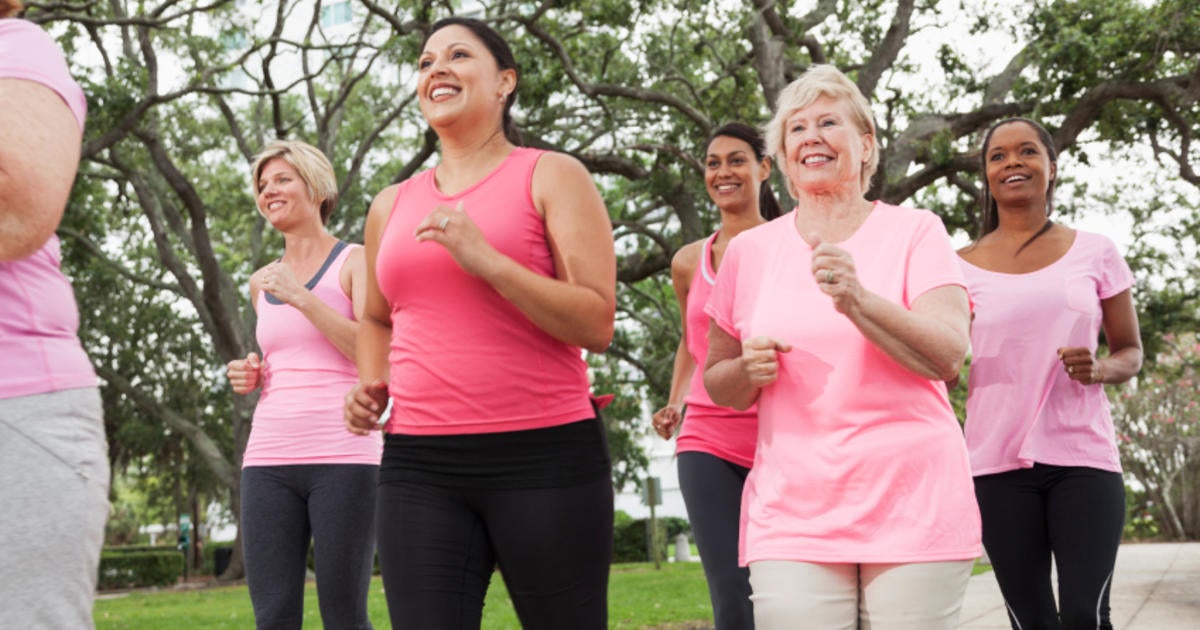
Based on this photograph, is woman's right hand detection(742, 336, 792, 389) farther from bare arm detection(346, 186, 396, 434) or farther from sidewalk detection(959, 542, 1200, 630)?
sidewalk detection(959, 542, 1200, 630)

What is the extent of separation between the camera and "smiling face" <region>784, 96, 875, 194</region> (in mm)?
3170

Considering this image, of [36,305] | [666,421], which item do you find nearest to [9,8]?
[36,305]

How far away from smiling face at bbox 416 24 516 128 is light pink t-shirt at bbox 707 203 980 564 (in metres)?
0.91

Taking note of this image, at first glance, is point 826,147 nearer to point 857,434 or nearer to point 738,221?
point 857,434

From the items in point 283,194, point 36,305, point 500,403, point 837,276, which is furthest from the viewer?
point 283,194

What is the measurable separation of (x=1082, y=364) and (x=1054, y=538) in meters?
0.57

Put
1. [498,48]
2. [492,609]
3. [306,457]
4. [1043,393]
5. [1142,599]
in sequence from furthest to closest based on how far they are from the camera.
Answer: [492,609] → [1142,599] → [306,457] → [1043,393] → [498,48]

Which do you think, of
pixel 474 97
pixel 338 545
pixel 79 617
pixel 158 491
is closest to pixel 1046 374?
pixel 474 97

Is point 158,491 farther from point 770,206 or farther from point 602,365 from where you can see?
point 770,206

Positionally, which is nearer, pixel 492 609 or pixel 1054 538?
pixel 1054 538

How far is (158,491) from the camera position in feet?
126

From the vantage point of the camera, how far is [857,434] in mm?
2842

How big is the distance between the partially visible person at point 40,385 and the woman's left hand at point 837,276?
57.9 inches

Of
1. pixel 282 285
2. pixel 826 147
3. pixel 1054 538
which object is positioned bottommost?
pixel 1054 538
